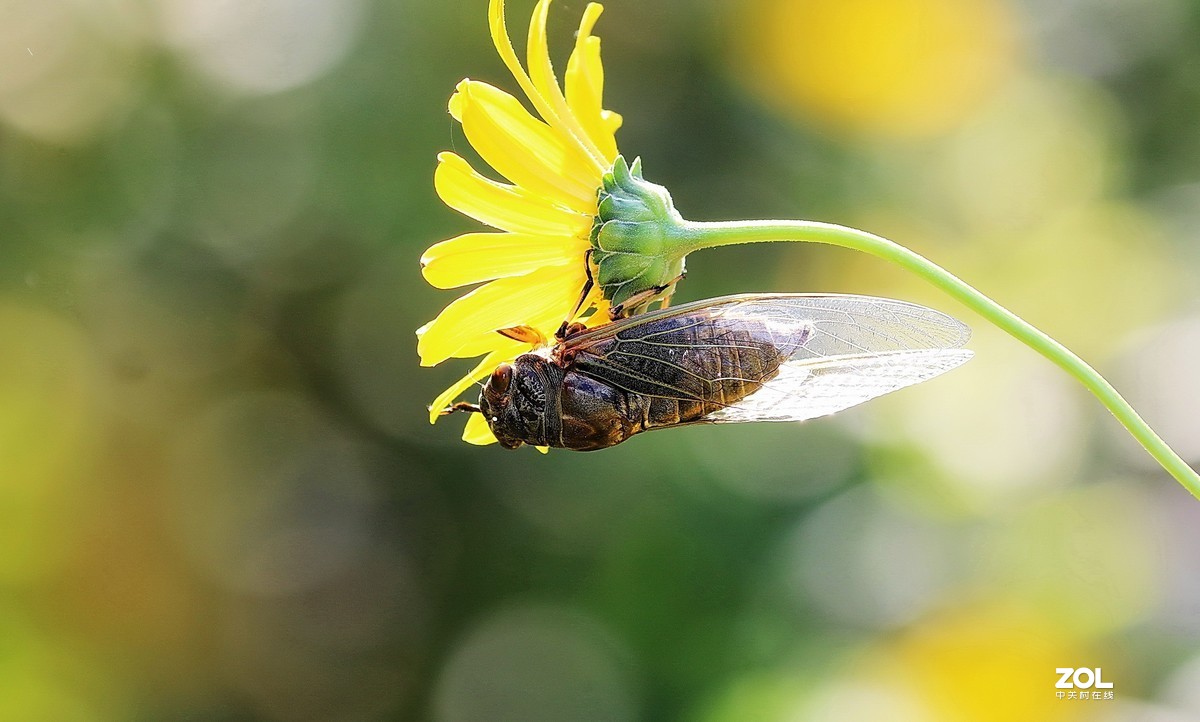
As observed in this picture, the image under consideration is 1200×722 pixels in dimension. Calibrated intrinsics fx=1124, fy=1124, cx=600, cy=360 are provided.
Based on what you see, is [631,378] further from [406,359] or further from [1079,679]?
[406,359]

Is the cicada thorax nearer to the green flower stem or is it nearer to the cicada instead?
the cicada

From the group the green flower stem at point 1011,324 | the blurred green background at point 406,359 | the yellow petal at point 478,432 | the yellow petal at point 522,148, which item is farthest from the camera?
the blurred green background at point 406,359

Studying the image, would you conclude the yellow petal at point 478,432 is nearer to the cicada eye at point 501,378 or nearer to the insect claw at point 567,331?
the cicada eye at point 501,378

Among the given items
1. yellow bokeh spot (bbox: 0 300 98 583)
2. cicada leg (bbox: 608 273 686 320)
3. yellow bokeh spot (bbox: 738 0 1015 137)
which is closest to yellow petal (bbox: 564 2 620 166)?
cicada leg (bbox: 608 273 686 320)

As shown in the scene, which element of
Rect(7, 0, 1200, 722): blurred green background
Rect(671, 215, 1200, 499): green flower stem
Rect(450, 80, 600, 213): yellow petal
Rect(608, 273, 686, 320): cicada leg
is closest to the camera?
Rect(671, 215, 1200, 499): green flower stem

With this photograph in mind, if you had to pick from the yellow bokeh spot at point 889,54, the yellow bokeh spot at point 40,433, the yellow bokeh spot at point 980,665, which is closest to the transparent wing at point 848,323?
the yellow bokeh spot at point 980,665

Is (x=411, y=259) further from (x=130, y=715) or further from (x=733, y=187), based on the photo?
(x=130, y=715)

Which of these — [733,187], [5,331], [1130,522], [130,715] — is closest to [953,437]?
[1130,522]
